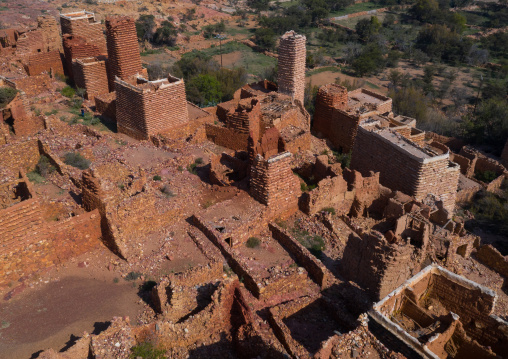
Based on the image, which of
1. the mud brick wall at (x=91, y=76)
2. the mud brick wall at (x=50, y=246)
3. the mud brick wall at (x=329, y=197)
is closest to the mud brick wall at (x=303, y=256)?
the mud brick wall at (x=329, y=197)

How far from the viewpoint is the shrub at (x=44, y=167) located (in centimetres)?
1658

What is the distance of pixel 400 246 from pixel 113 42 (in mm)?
17479

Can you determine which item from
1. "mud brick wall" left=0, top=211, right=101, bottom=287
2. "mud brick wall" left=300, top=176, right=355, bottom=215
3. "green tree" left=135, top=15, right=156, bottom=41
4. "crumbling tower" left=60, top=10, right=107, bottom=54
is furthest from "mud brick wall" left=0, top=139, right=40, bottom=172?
"green tree" left=135, top=15, right=156, bottom=41

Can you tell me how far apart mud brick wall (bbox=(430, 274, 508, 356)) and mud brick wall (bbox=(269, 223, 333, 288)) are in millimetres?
3024

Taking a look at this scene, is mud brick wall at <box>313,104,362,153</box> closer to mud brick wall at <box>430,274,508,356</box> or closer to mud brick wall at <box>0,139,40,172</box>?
mud brick wall at <box>430,274,508,356</box>

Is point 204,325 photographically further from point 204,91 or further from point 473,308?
point 204,91

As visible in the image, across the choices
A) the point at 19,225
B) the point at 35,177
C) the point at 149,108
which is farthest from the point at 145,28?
the point at 19,225

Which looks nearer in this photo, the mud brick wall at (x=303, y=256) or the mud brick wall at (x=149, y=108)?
the mud brick wall at (x=303, y=256)

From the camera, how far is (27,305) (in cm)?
1162

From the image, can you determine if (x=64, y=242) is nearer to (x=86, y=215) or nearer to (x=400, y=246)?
(x=86, y=215)

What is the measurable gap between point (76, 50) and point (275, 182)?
16.5 m

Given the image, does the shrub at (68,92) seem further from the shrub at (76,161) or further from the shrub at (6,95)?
the shrub at (76,161)

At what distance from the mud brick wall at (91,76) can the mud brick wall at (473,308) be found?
19745 mm

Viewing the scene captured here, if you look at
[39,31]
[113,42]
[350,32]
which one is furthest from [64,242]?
[350,32]
